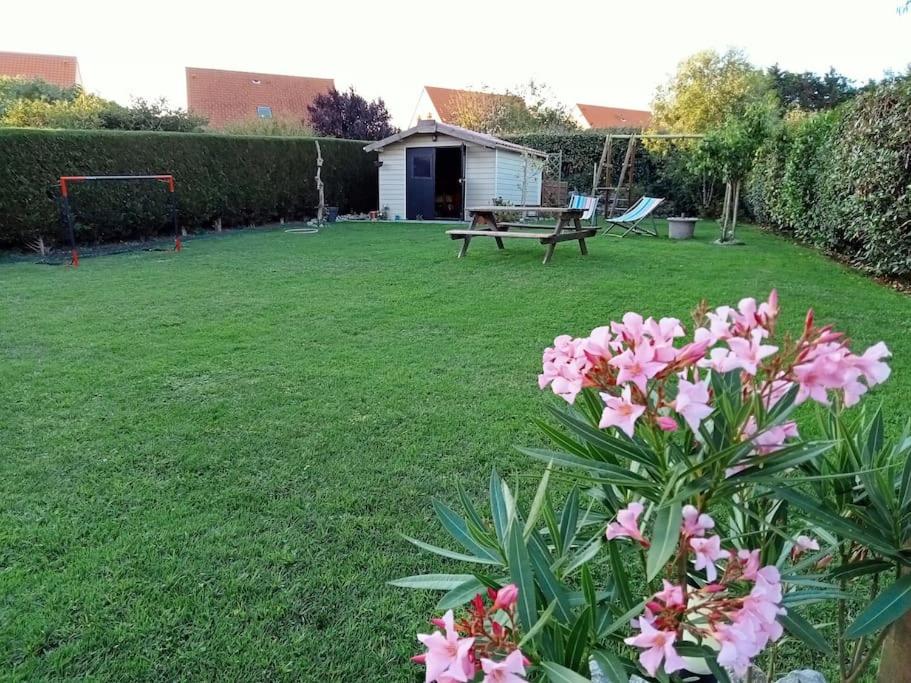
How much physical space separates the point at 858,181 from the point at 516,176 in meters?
9.38

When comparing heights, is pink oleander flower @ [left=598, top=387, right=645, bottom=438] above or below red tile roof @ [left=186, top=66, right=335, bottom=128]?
below

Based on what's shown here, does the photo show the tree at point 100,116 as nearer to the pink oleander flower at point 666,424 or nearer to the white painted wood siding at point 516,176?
the white painted wood siding at point 516,176

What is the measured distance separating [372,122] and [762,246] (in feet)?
63.8

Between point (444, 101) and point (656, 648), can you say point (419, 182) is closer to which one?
point (656, 648)

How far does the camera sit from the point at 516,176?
→ 15562 mm

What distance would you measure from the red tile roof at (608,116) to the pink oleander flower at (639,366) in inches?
1678

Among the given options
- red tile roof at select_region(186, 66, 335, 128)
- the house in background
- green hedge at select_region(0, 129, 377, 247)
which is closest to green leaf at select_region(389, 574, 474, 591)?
green hedge at select_region(0, 129, 377, 247)

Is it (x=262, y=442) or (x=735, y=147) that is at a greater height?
(x=735, y=147)

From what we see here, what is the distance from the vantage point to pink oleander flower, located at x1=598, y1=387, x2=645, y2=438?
767 mm

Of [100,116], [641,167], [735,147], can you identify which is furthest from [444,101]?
[735,147]

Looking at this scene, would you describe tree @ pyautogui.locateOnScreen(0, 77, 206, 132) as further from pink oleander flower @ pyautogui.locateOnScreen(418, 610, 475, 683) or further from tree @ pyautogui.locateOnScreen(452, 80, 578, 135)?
pink oleander flower @ pyautogui.locateOnScreen(418, 610, 475, 683)

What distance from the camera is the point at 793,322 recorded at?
4.68 meters

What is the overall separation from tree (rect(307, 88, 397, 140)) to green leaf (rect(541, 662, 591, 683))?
2534 cm

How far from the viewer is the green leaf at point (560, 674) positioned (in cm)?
76
